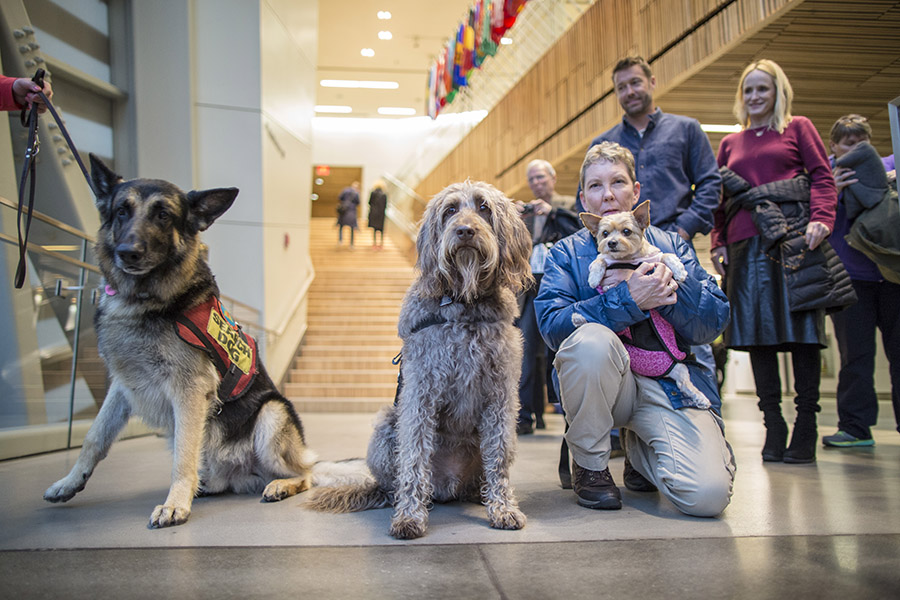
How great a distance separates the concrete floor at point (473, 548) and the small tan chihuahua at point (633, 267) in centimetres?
51

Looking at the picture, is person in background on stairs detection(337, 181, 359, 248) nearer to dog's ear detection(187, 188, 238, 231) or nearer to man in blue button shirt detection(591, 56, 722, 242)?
man in blue button shirt detection(591, 56, 722, 242)

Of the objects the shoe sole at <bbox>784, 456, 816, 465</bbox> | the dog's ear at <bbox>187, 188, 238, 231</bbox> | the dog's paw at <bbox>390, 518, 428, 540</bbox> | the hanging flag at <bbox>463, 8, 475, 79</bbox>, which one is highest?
the hanging flag at <bbox>463, 8, 475, 79</bbox>

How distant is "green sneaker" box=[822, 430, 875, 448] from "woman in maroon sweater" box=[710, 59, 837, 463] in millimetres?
756

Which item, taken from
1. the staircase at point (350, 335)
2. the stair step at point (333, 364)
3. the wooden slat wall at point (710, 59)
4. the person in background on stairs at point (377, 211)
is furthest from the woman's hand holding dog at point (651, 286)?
the person in background on stairs at point (377, 211)

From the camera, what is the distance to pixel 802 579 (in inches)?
62.7

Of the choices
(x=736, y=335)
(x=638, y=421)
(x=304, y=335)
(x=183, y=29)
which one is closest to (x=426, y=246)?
(x=638, y=421)

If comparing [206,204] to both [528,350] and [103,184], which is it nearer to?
[103,184]

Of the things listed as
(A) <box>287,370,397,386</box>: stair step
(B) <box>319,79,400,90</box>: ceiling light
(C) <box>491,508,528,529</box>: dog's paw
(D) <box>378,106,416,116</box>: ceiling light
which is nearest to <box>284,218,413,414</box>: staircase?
(A) <box>287,370,397,386</box>: stair step

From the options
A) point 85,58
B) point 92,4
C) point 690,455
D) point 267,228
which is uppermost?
point 92,4

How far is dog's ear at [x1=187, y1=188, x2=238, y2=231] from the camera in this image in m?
2.46

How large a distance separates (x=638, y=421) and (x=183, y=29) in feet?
21.9

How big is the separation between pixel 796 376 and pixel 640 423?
1.37m

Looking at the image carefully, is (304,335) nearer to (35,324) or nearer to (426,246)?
(35,324)

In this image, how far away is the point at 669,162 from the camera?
3451 millimetres
